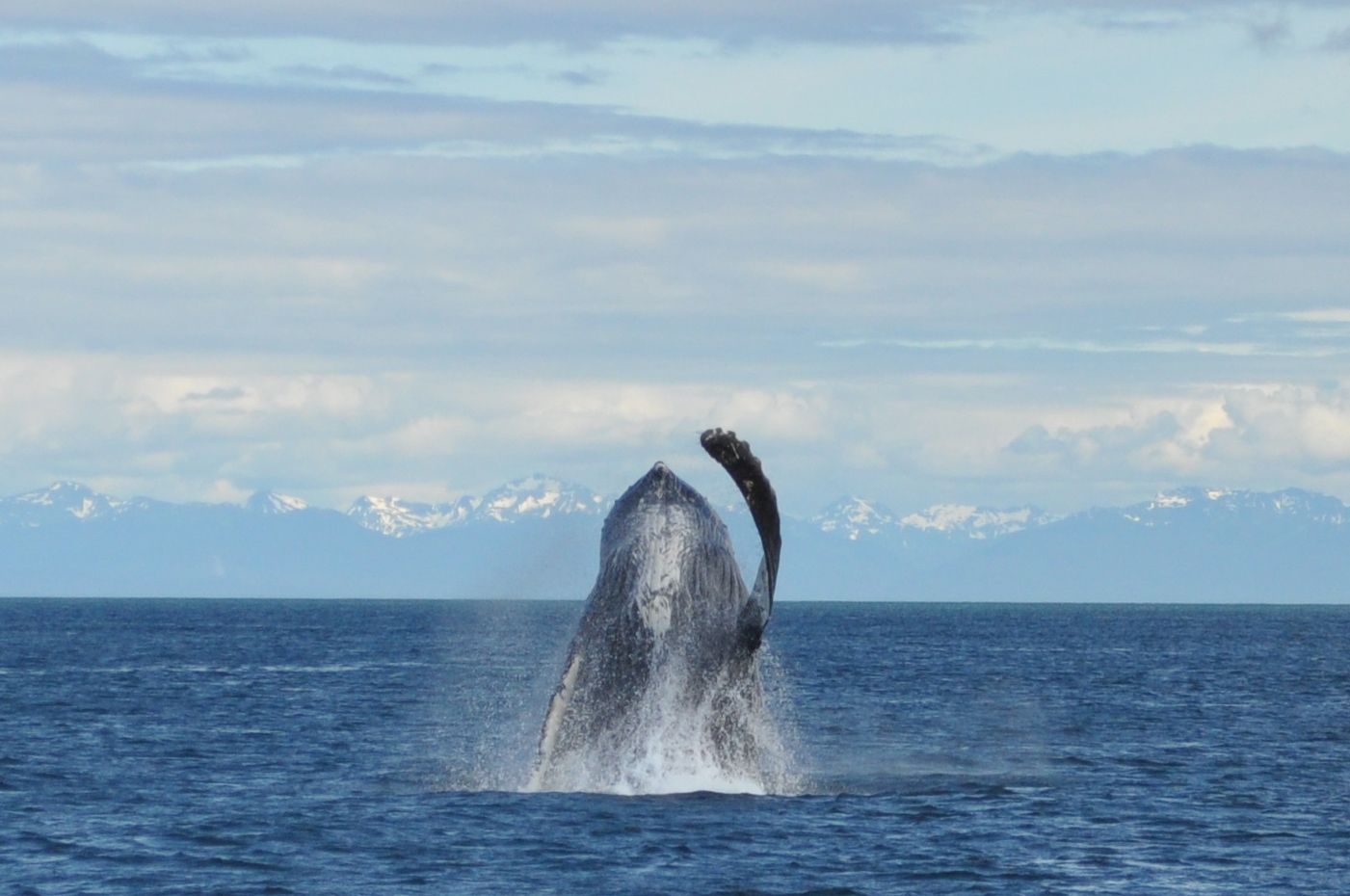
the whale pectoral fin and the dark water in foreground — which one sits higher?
the whale pectoral fin

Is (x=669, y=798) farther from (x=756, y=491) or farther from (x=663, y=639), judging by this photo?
(x=756, y=491)

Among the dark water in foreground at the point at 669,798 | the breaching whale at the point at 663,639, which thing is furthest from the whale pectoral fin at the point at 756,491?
the dark water in foreground at the point at 669,798

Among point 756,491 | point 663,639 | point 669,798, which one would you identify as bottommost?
point 669,798

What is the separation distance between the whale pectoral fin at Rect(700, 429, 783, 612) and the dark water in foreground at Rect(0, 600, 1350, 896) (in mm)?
3600

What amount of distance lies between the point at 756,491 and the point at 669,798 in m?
5.26

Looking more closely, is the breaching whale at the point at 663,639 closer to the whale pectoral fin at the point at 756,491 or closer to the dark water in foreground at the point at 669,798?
the whale pectoral fin at the point at 756,491

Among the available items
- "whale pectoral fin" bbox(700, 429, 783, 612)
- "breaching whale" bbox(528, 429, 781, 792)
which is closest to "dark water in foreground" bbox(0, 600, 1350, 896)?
"breaching whale" bbox(528, 429, 781, 792)

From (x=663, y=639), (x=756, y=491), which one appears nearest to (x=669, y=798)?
(x=663, y=639)

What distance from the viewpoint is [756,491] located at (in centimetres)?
2311

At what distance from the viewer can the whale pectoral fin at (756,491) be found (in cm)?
2273

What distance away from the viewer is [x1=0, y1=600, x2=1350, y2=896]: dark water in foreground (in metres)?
24.8

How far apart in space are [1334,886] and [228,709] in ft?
111

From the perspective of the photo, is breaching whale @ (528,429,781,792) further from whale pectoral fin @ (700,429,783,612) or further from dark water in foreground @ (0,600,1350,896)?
dark water in foreground @ (0,600,1350,896)

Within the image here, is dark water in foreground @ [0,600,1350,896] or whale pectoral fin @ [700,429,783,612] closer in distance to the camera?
whale pectoral fin @ [700,429,783,612]
